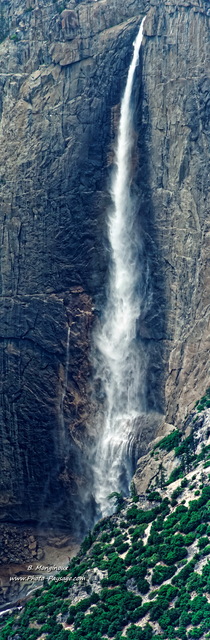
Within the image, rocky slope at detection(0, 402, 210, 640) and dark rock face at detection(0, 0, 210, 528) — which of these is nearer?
rocky slope at detection(0, 402, 210, 640)

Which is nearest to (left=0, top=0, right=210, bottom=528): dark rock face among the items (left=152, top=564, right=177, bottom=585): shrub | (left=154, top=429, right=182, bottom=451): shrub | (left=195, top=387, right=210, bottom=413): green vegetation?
(left=154, top=429, right=182, bottom=451): shrub

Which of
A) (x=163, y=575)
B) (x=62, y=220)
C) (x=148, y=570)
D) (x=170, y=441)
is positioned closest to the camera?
(x=163, y=575)

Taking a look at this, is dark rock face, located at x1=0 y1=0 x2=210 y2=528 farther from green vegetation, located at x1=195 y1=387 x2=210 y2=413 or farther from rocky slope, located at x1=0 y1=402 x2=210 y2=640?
rocky slope, located at x1=0 y1=402 x2=210 y2=640

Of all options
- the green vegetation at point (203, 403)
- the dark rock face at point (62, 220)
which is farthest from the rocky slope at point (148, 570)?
the dark rock face at point (62, 220)

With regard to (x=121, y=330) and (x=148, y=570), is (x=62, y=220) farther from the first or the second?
(x=148, y=570)

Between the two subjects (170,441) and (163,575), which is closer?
(163,575)

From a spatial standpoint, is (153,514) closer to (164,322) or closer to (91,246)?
(164,322)

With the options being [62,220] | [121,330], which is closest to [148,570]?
[121,330]

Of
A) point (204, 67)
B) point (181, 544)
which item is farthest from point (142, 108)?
point (181, 544)
